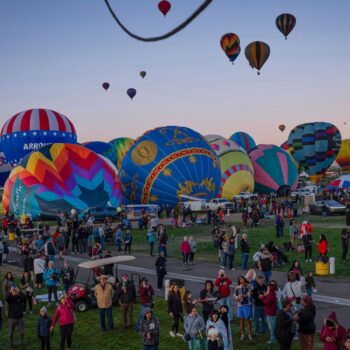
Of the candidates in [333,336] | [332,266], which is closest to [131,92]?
[332,266]

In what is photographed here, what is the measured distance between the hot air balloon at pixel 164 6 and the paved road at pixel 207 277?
83.5ft

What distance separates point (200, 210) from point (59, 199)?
10.6 metres

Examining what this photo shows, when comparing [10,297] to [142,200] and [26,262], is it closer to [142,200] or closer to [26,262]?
[26,262]

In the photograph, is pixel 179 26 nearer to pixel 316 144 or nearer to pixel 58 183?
pixel 58 183

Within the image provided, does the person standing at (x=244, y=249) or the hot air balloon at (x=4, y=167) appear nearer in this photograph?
the person standing at (x=244, y=249)

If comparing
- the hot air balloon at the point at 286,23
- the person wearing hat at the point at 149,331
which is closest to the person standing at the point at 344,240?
the person wearing hat at the point at 149,331

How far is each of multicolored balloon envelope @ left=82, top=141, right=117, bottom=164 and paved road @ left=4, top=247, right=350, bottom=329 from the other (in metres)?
52.4

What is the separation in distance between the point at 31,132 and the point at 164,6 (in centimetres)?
1735

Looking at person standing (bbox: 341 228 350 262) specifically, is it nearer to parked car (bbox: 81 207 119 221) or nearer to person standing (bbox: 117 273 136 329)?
person standing (bbox: 117 273 136 329)

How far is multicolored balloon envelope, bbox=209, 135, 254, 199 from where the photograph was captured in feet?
183

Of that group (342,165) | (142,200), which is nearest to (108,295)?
(142,200)

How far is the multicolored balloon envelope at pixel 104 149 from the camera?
7856 centimetres

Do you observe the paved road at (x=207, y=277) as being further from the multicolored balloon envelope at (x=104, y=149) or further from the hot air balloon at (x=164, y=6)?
the multicolored balloon envelope at (x=104, y=149)

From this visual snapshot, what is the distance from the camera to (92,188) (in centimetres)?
4106
